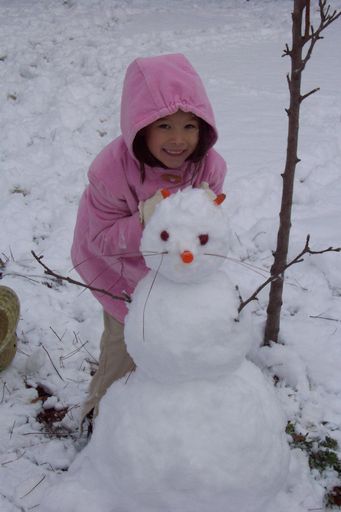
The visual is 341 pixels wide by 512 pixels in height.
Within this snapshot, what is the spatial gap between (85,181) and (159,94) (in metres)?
2.40

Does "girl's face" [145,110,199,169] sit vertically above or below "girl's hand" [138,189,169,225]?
above

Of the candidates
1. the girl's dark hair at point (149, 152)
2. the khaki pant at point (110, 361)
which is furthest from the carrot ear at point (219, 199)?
the khaki pant at point (110, 361)

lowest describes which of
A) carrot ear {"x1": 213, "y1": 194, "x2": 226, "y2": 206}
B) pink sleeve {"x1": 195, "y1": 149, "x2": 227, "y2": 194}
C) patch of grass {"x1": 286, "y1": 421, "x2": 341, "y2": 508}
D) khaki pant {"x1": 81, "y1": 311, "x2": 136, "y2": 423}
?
patch of grass {"x1": 286, "y1": 421, "x2": 341, "y2": 508}

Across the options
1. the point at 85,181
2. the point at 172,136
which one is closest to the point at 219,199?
the point at 172,136

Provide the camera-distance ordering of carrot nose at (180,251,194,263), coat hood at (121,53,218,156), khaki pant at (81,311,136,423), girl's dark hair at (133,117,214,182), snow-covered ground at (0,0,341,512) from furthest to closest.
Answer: snow-covered ground at (0,0,341,512) → khaki pant at (81,311,136,423) → girl's dark hair at (133,117,214,182) → coat hood at (121,53,218,156) → carrot nose at (180,251,194,263)

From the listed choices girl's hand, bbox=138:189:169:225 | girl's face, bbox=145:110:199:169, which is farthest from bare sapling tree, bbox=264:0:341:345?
girl's hand, bbox=138:189:169:225

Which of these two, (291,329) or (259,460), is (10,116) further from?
(259,460)

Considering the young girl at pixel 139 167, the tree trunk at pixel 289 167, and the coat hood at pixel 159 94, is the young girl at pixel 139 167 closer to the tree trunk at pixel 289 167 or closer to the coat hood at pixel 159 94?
the coat hood at pixel 159 94

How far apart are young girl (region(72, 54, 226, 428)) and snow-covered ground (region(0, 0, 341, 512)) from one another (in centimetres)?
65

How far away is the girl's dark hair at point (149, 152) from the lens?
5.37ft

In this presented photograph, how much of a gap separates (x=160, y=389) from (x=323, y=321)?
4.34 ft

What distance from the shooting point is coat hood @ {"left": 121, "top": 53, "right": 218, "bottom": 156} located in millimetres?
1529

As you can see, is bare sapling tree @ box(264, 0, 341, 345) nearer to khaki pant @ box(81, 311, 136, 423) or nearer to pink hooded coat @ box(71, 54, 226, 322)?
pink hooded coat @ box(71, 54, 226, 322)

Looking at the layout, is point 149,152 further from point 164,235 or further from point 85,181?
point 85,181
